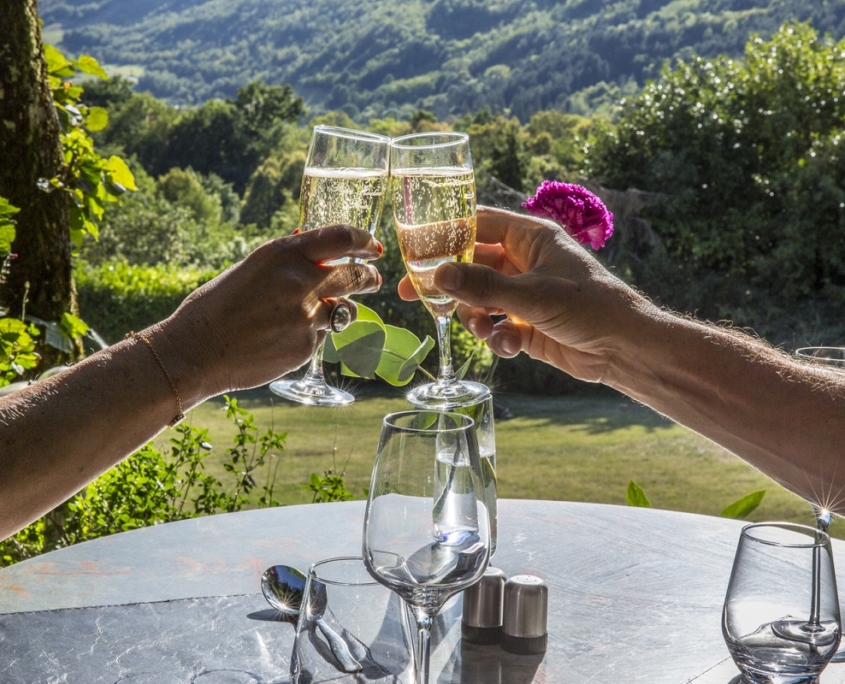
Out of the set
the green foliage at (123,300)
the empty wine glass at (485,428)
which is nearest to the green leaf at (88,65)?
the empty wine glass at (485,428)

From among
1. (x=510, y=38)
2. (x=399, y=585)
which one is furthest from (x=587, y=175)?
(x=510, y=38)

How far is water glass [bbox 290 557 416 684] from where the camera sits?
2.69 feet

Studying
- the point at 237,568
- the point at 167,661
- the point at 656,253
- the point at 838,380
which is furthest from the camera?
the point at 656,253

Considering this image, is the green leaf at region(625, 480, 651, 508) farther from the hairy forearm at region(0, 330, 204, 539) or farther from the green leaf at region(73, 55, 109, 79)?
the green leaf at region(73, 55, 109, 79)

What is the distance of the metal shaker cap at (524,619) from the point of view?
1.21 meters

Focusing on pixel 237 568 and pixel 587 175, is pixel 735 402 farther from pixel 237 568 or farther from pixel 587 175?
pixel 587 175

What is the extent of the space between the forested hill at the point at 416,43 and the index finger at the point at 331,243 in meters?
11.6

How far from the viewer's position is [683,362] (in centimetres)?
136

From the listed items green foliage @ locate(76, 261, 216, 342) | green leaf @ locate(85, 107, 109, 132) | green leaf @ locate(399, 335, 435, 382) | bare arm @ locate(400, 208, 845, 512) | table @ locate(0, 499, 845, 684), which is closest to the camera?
table @ locate(0, 499, 845, 684)

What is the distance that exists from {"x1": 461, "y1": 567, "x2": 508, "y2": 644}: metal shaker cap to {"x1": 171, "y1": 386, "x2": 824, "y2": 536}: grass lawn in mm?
Answer: 4592

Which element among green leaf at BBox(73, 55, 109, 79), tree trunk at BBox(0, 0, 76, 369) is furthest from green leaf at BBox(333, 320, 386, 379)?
green leaf at BBox(73, 55, 109, 79)

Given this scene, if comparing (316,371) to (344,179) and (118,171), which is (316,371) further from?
(118,171)

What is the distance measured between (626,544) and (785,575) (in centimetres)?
63

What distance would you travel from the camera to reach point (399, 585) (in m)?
0.85
